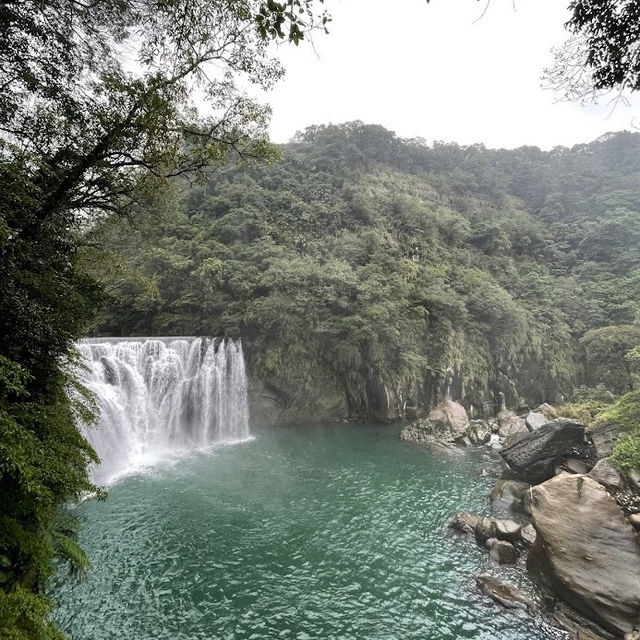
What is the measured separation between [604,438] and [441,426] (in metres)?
9.05

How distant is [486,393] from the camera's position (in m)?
24.8

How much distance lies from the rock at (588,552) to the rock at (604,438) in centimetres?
450

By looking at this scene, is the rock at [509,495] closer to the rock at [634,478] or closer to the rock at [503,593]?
the rock at [634,478]

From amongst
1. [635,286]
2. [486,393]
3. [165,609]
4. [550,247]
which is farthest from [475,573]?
[550,247]

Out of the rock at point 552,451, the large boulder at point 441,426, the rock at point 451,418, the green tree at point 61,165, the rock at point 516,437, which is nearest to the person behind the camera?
the green tree at point 61,165

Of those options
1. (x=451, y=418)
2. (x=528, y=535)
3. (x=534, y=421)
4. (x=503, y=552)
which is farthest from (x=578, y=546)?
(x=451, y=418)

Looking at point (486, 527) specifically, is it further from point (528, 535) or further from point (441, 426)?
point (441, 426)

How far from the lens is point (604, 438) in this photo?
12211 mm

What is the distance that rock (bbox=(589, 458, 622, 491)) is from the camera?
29.4ft

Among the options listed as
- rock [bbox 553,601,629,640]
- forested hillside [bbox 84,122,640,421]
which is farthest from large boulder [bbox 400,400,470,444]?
rock [bbox 553,601,629,640]

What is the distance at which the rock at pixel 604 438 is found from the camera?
11.8 m

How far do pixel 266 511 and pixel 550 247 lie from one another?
37634mm

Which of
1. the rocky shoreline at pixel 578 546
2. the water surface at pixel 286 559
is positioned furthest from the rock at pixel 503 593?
the water surface at pixel 286 559

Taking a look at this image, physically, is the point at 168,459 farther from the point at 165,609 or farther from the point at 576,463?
the point at 576,463
